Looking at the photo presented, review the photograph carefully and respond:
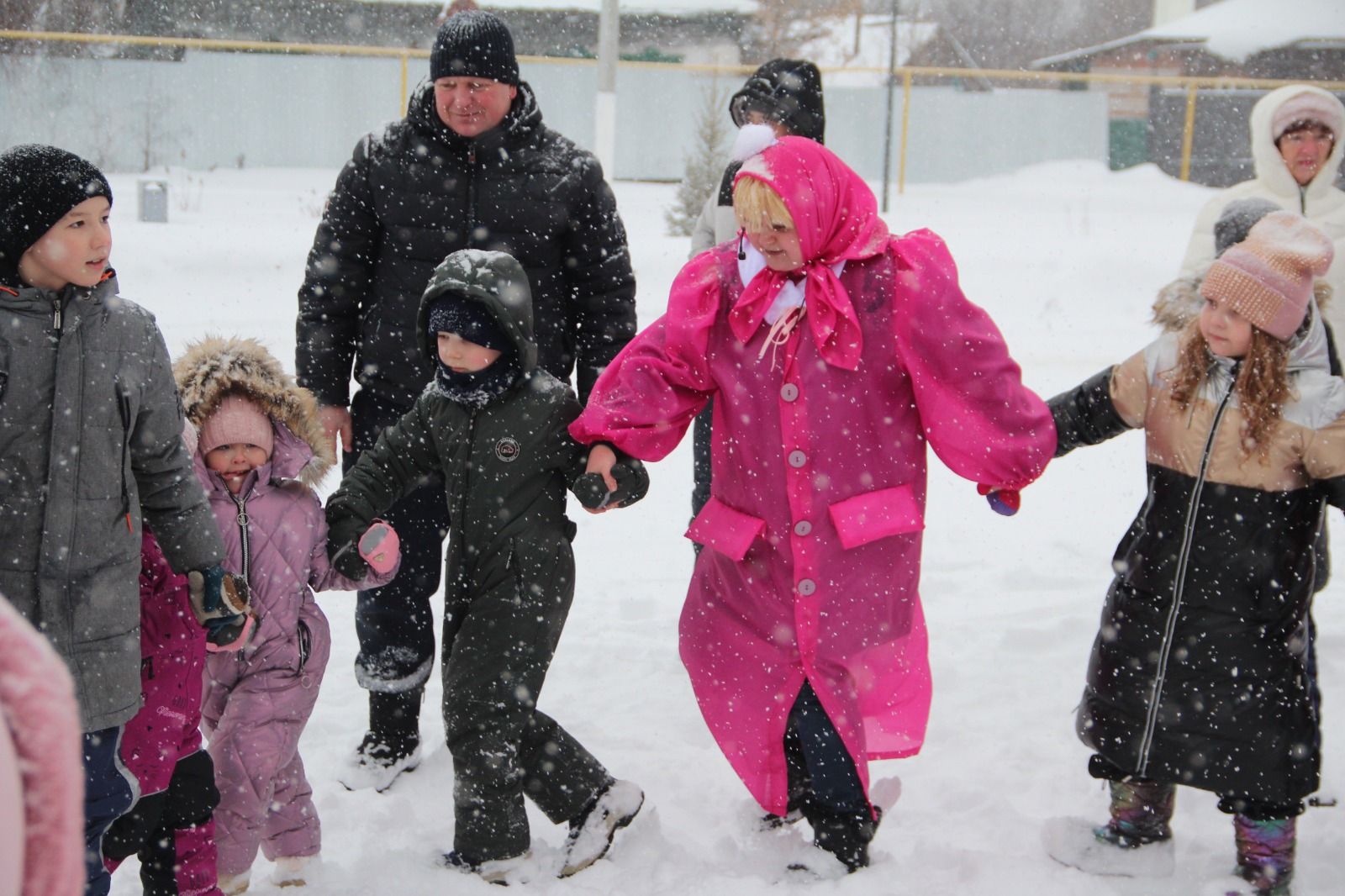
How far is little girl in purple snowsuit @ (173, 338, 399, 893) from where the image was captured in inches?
112

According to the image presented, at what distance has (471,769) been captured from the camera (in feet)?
9.52

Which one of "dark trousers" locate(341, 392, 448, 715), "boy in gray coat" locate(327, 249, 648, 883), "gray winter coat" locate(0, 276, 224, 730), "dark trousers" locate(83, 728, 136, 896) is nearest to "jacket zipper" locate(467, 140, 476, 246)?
"boy in gray coat" locate(327, 249, 648, 883)

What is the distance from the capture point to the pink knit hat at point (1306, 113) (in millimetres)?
4492

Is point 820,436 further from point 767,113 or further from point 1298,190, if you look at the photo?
point 1298,190

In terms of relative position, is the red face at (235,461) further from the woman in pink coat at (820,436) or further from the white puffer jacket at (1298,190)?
the white puffer jacket at (1298,190)

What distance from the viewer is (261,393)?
286 cm

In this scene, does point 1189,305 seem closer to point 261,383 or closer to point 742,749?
point 742,749

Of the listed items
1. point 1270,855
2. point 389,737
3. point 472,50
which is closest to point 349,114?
point 472,50

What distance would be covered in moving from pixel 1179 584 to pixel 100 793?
7.61ft

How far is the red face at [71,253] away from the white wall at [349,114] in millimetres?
17141

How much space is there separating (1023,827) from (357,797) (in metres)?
1.71

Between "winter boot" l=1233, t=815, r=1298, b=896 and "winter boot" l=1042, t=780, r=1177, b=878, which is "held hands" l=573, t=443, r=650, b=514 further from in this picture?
"winter boot" l=1233, t=815, r=1298, b=896

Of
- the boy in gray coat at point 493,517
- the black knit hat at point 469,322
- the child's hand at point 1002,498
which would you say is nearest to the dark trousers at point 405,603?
the boy in gray coat at point 493,517

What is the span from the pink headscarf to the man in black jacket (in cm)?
75
